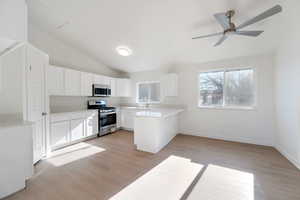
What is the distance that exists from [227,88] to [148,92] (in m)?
2.82

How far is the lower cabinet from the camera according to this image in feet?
10.5

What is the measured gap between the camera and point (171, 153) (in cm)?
310

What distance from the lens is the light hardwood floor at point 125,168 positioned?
72.2 inches

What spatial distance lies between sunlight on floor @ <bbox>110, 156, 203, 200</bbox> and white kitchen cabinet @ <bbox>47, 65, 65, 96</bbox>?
10.00 feet

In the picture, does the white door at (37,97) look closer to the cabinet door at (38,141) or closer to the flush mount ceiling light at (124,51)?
the cabinet door at (38,141)

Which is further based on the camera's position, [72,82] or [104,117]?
[104,117]

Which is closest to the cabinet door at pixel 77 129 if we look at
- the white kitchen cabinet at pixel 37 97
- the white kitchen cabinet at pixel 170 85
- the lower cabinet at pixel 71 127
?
the lower cabinet at pixel 71 127

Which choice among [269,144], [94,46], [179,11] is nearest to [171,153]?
[269,144]

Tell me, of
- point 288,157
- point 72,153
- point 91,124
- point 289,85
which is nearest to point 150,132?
point 72,153

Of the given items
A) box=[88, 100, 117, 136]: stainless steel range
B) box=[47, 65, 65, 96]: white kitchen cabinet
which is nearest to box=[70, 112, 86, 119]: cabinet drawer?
box=[88, 100, 117, 136]: stainless steel range

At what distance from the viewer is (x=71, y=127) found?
3545mm

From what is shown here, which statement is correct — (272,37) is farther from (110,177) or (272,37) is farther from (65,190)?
(65,190)

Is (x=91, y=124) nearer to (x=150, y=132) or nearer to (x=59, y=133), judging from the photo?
(x=59, y=133)

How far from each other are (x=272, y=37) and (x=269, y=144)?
2.67 m
